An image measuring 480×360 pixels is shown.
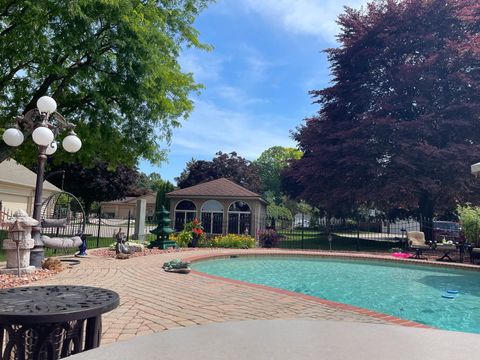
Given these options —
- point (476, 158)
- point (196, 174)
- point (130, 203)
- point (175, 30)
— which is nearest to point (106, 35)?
point (175, 30)

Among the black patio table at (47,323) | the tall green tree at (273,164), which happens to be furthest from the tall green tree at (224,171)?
the black patio table at (47,323)

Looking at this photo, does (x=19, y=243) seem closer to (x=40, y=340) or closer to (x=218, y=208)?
(x=40, y=340)

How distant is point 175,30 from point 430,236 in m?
17.7

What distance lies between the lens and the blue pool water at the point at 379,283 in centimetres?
728

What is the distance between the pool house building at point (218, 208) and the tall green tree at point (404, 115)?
4.00m

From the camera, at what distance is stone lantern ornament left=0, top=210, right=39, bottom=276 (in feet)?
25.0

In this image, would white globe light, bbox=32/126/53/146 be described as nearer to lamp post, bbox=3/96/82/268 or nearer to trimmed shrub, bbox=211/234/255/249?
lamp post, bbox=3/96/82/268

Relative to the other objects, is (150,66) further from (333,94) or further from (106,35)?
(333,94)

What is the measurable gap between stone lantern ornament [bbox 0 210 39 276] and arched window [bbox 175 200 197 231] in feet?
51.2

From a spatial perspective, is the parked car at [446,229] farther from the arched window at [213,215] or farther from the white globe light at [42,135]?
the white globe light at [42,135]

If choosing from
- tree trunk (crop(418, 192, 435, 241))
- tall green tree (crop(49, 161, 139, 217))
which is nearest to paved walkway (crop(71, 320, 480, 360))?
tree trunk (crop(418, 192, 435, 241))

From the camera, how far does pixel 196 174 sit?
1795 inches

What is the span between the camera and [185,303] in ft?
18.6

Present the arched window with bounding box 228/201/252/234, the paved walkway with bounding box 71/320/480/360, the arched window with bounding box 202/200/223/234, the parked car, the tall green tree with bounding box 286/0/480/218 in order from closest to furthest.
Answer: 1. the paved walkway with bounding box 71/320/480/360
2. the tall green tree with bounding box 286/0/480/218
3. the arched window with bounding box 228/201/252/234
4. the arched window with bounding box 202/200/223/234
5. the parked car
